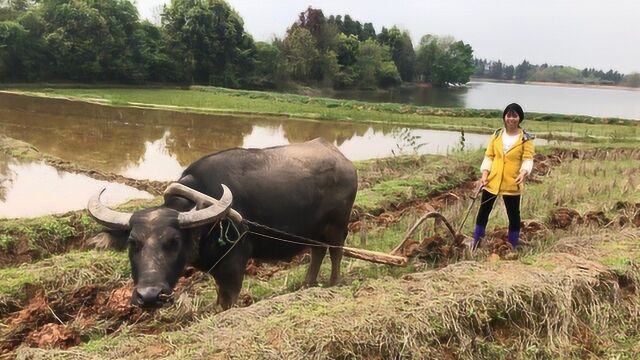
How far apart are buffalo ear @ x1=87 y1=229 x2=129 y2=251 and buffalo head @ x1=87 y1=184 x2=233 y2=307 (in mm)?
77

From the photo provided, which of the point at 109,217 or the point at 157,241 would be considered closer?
the point at 157,241

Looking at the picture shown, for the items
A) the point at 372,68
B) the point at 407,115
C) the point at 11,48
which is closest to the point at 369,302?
the point at 407,115

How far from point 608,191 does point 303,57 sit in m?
47.3

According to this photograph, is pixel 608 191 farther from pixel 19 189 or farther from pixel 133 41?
pixel 133 41

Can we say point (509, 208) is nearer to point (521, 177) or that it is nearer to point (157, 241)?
point (521, 177)

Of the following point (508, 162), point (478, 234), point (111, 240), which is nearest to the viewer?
point (111, 240)

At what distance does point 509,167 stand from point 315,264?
7.07 ft

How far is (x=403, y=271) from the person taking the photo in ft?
16.7

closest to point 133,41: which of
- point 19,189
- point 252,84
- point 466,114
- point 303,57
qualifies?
point 252,84

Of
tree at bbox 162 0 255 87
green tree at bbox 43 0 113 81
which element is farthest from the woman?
tree at bbox 162 0 255 87

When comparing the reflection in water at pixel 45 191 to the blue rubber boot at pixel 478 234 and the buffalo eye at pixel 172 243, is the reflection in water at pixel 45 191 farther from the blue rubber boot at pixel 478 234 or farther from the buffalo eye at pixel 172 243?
the blue rubber boot at pixel 478 234

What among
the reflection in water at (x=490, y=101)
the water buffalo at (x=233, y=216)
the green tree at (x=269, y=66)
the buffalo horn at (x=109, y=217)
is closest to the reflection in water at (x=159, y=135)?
the water buffalo at (x=233, y=216)

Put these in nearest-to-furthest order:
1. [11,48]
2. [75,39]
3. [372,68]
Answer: [11,48] → [75,39] → [372,68]

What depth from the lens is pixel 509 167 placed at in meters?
5.20
